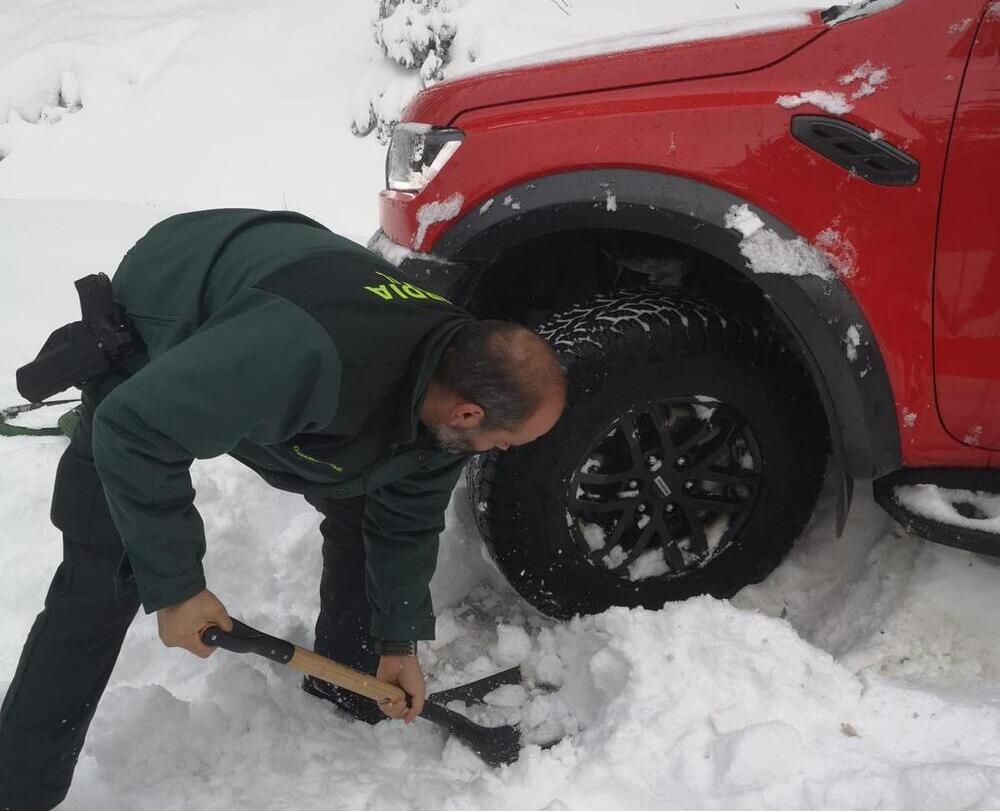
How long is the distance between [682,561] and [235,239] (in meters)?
1.41

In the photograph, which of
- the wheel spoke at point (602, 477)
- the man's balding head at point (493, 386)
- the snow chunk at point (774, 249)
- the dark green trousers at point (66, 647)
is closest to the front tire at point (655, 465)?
the wheel spoke at point (602, 477)

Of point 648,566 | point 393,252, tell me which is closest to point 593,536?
point 648,566

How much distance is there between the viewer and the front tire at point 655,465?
2.03 m

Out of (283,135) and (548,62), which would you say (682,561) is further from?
(283,135)

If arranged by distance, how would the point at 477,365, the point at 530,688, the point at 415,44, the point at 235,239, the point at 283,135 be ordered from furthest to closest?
the point at 283,135 → the point at 415,44 → the point at 530,688 → the point at 235,239 → the point at 477,365

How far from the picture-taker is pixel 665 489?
2.12 meters

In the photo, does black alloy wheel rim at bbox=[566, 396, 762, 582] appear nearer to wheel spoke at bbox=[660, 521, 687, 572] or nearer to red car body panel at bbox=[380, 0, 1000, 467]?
wheel spoke at bbox=[660, 521, 687, 572]

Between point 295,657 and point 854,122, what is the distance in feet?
5.30

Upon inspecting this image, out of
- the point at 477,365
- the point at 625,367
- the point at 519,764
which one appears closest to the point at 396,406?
the point at 477,365

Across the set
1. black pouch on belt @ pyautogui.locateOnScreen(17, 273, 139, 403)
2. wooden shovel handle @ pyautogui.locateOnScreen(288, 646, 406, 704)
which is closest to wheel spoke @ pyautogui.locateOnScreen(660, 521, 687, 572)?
wooden shovel handle @ pyautogui.locateOnScreen(288, 646, 406, 704)

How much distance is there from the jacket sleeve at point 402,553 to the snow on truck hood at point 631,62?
0.91 m

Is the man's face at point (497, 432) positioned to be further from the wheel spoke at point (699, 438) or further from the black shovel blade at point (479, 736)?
the black shovel blade at point (479, 736)

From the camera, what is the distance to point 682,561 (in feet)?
7.33

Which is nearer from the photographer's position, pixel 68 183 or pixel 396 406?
pixel 396 406
